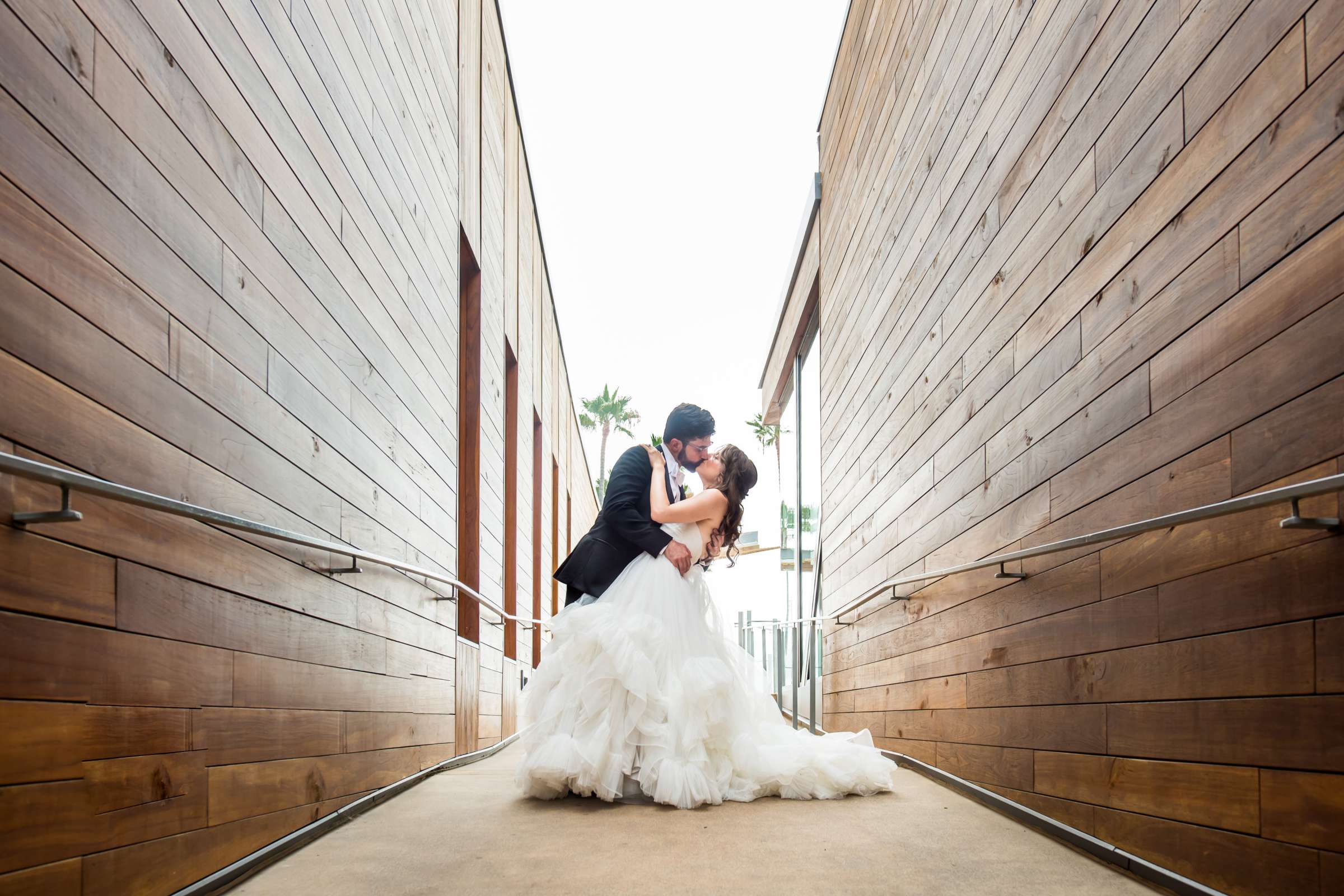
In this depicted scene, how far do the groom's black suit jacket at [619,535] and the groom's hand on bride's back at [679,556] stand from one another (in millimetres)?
25

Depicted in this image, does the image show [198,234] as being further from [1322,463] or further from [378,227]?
[1322,463]

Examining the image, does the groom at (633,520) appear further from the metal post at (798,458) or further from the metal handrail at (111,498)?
the metal post at (798,458)

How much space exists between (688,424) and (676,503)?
334mm

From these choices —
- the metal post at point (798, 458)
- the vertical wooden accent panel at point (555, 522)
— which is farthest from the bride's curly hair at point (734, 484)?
the vertical wooden accent panel at point (555, 522)

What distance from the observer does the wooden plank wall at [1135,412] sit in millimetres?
1754

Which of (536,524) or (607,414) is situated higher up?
(607,414)

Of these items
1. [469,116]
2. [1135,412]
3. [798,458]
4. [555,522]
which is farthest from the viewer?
[555,522]

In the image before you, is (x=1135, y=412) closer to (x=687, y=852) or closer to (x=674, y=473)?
(x=687, y=852)

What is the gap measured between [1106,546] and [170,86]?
2339mm

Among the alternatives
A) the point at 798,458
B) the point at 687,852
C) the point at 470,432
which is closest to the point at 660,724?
the point at 687,852

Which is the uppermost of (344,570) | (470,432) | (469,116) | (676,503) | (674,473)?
(469,116)

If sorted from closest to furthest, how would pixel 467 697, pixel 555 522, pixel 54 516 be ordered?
1. pixel 54 516
2. pixel 467 697
3. pixel 555 522

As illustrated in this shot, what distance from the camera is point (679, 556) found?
155 inches

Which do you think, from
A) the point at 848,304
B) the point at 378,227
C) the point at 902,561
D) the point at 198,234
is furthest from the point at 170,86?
the point at 848,304
